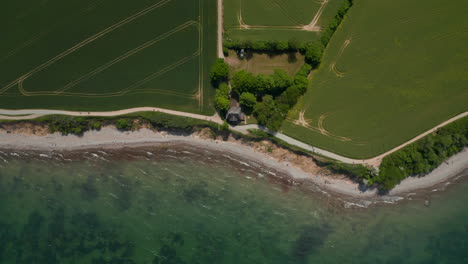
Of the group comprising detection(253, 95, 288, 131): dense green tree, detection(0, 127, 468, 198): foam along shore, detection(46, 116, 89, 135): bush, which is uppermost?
detection(253, 95, 288, 131): dense green tree

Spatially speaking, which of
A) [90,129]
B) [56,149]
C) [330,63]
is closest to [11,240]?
[56,149]

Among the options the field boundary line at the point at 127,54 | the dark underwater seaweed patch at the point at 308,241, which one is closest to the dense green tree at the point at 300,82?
the field boundary line at the point at 127,54

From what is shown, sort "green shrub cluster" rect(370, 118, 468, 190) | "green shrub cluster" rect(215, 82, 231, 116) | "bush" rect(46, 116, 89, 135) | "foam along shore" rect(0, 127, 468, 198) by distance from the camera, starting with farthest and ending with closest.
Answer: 1. "foam along shore" rect(0, 127, 468, 198)
2. "bush" rect(46, 116, 89, 135)
3. "green shrub cluster" rect(215, 82, 231, 116)
4. "green shrub cluster" rect(370, 118, 468, 190)

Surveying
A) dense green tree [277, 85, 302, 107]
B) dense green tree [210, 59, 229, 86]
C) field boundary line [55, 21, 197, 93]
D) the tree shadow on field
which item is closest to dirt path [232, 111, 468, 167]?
dense green tree [277, 85, 302, 107]

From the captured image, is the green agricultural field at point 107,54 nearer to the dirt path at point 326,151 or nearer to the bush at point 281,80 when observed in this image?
the dirt path at point 326,151

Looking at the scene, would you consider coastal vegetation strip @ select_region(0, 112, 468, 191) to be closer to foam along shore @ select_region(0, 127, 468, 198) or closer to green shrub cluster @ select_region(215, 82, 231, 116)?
foam along shore @ select_region(0, 127, 468, 198)

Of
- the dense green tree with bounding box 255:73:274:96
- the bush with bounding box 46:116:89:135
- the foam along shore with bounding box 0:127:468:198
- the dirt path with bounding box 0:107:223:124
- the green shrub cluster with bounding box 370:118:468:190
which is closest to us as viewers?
the dense green tree with bounding box 255:73:274:96

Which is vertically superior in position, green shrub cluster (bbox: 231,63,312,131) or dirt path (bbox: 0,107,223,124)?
green shrub cluster (bbox: 231,63,312,131)
